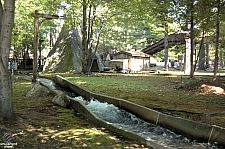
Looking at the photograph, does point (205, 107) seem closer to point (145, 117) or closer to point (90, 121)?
point (145, 117)

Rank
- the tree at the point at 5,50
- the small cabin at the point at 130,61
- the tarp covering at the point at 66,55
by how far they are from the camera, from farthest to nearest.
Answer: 1. the small cabin at the point at 130,61
2. the tarp covering at the point at 66,55
3. the tree at the point at 5,50

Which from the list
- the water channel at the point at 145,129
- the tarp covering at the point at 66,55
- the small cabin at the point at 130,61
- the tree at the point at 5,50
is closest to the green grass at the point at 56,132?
the tree at the point at 5,50

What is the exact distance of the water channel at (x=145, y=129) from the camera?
4344 millimetres

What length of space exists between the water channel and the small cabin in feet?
62.8

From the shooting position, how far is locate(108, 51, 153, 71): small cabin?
1067 inches

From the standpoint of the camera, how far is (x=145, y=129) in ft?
17.7

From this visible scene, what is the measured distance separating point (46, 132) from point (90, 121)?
145 cm

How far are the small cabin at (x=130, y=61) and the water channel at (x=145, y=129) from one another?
19.1 meters

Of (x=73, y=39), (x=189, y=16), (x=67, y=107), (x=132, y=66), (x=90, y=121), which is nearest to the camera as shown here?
(x=90, y=121)

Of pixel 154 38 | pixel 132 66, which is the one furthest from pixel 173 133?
pixel 154 38

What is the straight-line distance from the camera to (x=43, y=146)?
381 cm

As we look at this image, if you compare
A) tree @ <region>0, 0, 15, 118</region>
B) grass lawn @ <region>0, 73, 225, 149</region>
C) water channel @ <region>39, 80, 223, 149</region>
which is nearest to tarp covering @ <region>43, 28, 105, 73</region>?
grass lawn @ <region>0, 73, 225, 149</region>

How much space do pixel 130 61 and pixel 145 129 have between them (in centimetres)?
2373

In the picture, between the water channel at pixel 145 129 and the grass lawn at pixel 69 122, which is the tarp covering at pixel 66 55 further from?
the water channel at pixel 145 129
